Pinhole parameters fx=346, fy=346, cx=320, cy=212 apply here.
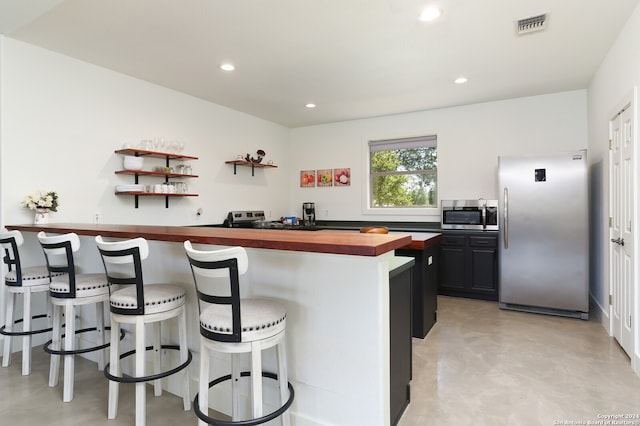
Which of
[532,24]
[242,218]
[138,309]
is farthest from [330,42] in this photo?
[242,218]

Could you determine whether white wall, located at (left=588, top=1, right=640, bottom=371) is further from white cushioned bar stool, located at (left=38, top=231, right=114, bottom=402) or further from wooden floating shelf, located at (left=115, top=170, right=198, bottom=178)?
wooden floating shelf, located at (left=115, top=170, right=198, bottom=178)

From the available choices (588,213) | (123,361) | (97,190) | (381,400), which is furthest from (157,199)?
(588,213)

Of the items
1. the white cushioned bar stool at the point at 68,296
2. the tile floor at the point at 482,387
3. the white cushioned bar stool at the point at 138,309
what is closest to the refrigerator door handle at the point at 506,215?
the tile floor at the point at 482,387

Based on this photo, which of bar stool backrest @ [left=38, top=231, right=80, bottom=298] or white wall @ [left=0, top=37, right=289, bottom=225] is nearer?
bar stool backrest @ [left=38, top=231, right=80, bottom=298]

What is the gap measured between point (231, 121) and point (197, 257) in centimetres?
400

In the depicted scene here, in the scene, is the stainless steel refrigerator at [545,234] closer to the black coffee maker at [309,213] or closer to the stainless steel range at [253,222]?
the stainless steel range at [253,222]

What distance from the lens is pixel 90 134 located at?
11.4ft

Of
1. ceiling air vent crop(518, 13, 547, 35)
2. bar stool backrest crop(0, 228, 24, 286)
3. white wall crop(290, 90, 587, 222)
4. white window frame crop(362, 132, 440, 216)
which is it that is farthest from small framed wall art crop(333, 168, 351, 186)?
bar stool backrest crop(0, 228, 24, 286)

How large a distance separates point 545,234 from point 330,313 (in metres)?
3.24

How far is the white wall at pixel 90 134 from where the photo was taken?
9.80 ft

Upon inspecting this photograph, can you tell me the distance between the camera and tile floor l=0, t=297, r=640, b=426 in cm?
200

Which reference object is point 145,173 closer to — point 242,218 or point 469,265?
point 242,218

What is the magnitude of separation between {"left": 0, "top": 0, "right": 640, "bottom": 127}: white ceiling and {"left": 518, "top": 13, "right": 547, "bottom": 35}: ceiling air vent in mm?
52

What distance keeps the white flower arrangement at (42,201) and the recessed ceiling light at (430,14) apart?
11.2ft
